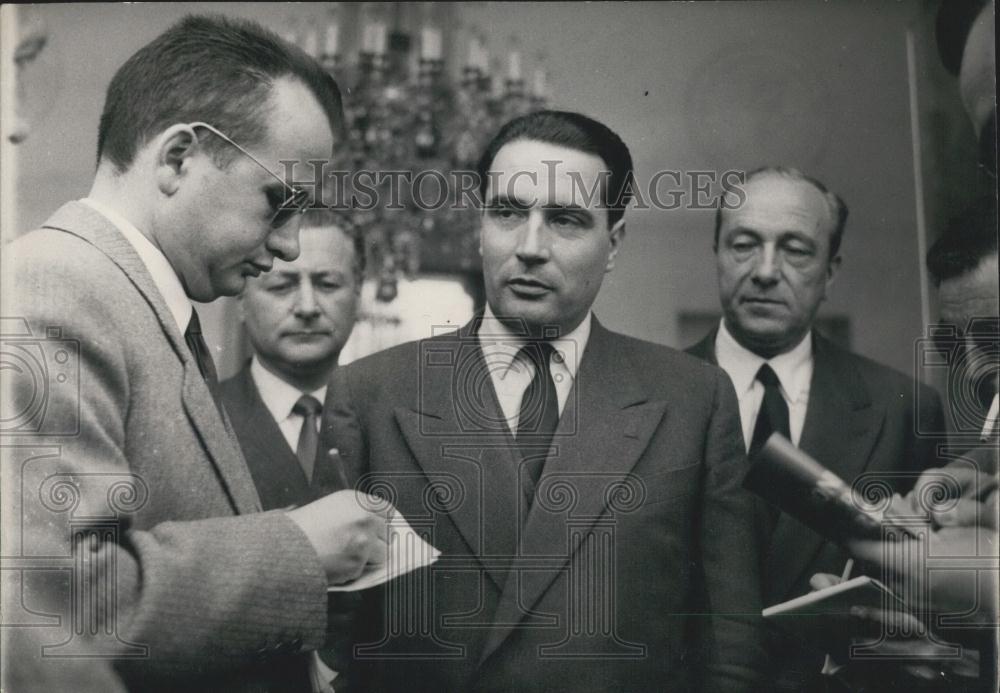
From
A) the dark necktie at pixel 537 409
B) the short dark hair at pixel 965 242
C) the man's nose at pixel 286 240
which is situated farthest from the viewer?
the short dark hair at pixel 965 242

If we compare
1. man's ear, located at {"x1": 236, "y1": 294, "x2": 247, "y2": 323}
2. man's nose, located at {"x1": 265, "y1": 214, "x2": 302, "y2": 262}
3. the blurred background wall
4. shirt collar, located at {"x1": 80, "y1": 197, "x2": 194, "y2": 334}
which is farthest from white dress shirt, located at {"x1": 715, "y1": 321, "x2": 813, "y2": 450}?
shirt collar, located at {"x1": 80, "y1": 197, "x2": 194, "y2": 334}

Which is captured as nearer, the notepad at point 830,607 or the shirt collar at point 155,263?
the shirt collar at point 155,263

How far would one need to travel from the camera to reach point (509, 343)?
2.70 meters

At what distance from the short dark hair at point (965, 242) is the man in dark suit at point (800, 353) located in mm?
301

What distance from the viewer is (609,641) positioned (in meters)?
2.57

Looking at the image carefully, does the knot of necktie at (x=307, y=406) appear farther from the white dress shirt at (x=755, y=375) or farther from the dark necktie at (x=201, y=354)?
the white dress shirt at (x=755, y=375)

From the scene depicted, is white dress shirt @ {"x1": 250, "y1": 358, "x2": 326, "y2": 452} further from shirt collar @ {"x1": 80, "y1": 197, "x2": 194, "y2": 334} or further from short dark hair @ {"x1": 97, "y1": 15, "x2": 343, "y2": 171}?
short dark hair @ {"x1": 97, "y1": 15, "x2": 343, "y2": 171}

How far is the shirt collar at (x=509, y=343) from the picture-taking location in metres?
2.70

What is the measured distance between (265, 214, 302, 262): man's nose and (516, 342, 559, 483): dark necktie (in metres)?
0.64

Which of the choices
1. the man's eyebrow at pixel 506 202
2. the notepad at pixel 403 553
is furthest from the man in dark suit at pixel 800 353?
the notepad at pixel 403 553

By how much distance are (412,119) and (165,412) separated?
1235 millimetres

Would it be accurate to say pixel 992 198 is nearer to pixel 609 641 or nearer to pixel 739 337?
pixel 739 337

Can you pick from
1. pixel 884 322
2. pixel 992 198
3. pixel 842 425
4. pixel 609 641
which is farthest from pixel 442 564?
pixel 992 198

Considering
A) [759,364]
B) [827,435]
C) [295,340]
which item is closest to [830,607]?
[827,435]
